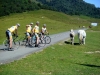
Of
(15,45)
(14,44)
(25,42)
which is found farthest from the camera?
(25,42)

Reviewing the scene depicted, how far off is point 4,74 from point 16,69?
1.64 m

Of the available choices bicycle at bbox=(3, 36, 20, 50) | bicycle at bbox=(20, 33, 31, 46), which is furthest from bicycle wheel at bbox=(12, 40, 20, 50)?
bicycle at bbox=(20, 33, 31, 46)

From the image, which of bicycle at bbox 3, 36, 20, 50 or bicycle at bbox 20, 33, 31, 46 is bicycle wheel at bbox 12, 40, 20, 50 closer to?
bicycle at bbox 3, 36, 20, 50

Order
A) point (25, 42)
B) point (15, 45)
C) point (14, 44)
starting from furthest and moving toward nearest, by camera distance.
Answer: point (25, 42) → point (14, 44) → point (15, 45)

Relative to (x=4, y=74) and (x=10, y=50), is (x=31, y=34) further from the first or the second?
(x=4, y=74)

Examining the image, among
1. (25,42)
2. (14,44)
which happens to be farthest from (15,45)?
(25,42)

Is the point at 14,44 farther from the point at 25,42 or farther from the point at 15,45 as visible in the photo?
the point at 25,42

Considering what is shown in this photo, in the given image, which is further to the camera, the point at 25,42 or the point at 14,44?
the point at 25,42

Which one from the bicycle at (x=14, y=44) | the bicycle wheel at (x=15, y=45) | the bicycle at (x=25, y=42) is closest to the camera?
the bicycle at (x=14, y=44)

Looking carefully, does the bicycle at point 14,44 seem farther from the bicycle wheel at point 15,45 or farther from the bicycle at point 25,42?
the bicycle at point 25,42

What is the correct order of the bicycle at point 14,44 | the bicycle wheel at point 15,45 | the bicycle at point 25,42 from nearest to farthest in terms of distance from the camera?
the bicycle at point 14,44 → the bicycle wheel at point 15,45 → the bicycle at point 25,42

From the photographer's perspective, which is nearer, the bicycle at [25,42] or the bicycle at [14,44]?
the bicycle at [14,44]

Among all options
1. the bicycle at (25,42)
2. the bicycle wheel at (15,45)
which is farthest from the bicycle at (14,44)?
the bicycle at (25,42)

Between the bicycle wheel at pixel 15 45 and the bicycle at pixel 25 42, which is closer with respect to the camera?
the bicycle wheel at pixel 15 45
